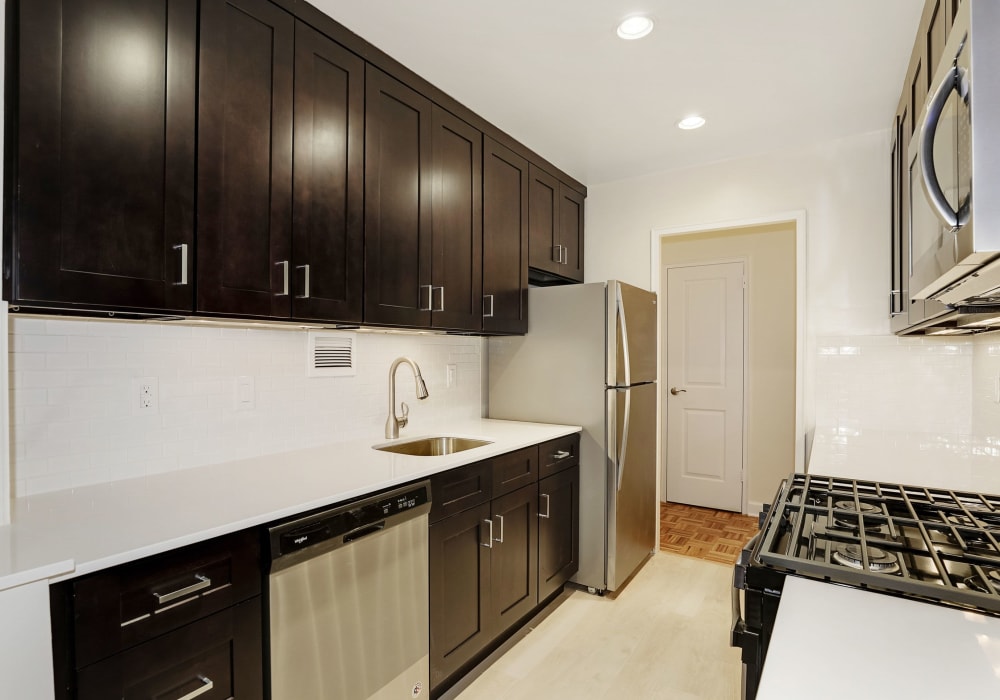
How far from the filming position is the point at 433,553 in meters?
2.03

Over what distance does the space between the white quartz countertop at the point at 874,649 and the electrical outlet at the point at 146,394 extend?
1793mm

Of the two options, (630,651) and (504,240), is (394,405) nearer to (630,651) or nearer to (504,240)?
(504,240)

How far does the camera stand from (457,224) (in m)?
2.63

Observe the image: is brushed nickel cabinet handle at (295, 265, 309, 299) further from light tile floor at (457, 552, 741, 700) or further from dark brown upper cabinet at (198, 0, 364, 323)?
light tile floor at (457, 552, 741, 700)

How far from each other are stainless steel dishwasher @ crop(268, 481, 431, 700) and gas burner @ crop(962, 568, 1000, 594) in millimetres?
1426

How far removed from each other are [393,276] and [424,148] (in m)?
0.60

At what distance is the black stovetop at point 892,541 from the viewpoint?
1010 millimetres

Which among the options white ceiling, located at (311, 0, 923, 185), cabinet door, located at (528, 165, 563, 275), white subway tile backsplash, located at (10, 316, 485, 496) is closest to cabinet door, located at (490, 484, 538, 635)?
white subway tile backsplash, located at (10, 316, 485, 496)

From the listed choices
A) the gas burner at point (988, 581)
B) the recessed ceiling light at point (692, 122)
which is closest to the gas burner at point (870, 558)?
the gas burner at point (988, 581)

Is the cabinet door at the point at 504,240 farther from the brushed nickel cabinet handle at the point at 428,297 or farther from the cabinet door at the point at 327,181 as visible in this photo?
the cabinet door at the point at 327,181

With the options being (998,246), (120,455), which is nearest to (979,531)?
(998,246)

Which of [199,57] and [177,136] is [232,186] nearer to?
[177,136]

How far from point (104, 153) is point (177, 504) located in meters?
0.90

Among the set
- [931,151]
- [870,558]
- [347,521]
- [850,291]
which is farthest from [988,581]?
[850,291]
